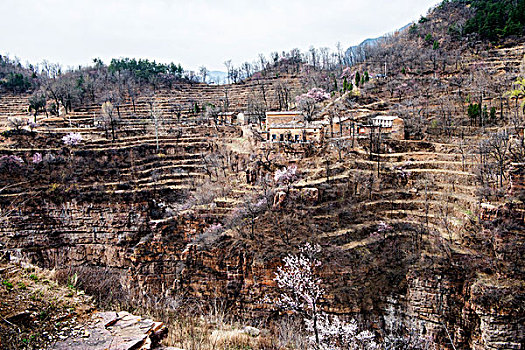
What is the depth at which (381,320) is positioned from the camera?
71.9ft

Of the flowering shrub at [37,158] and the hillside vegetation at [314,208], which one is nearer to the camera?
the hillside vegetation at [314,208]

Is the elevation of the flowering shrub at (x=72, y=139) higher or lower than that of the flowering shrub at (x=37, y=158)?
higher

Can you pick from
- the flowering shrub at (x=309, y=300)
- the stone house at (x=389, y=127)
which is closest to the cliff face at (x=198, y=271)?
the flowering shrub at (x=309, y=300)

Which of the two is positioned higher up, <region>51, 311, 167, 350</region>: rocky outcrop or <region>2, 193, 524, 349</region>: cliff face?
<region>51, 311, 167, 350</region>: rocky outcrop

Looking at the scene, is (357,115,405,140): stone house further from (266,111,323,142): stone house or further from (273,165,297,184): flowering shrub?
(273,165,297,184): flowering shrub

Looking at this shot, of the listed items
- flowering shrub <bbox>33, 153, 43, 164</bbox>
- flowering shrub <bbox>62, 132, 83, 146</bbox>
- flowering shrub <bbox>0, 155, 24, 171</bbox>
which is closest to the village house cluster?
flowering shrub <bbox>62, 132, 83, 146</bbox>

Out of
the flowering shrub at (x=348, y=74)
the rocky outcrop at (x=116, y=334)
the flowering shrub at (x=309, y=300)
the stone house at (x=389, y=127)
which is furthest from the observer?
the flowering shrub at (x=348, y=74)

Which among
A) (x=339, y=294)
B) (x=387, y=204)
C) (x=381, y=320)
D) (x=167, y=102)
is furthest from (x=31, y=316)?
(x=167, y=102)

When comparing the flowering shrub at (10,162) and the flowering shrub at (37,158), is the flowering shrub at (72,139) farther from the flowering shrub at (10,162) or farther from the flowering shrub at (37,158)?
the flowering shrub at (10,162)

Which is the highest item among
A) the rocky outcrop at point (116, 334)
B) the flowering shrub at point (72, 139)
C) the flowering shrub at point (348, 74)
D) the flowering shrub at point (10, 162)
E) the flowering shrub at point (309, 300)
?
the flowering shrub at point (348, 74)

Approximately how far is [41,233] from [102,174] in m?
7.99

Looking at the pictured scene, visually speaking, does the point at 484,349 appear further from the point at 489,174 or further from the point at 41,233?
the point at 41,233

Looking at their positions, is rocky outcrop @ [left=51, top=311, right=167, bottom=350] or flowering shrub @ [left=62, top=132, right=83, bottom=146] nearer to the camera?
rocky outcrop @ [left=51, top=311, right=167, bottom=350]

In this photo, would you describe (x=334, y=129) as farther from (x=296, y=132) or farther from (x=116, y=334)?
(x=116, y=334)
